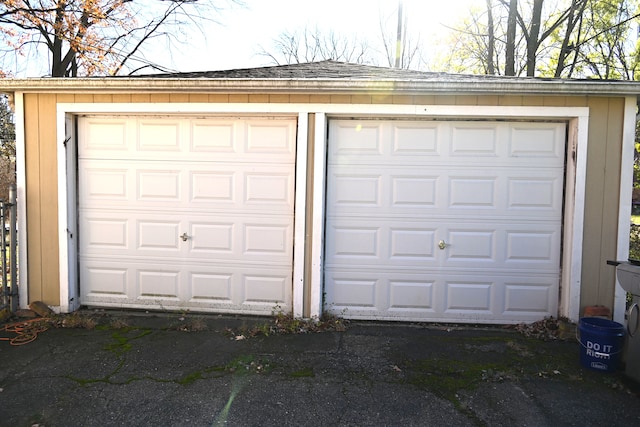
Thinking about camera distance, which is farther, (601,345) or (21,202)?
(21,202)

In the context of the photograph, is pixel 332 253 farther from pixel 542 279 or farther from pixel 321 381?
pixel 542 279

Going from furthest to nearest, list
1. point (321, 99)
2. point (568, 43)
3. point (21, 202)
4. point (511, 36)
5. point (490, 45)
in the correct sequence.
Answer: point (490, 45)
point (568, 43)
point (511, 36)
point (21, 202)
point (321, 99)

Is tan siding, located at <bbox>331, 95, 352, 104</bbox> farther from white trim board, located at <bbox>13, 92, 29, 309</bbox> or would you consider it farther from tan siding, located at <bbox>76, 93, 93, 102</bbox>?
white trim board, located at <bbox>13, 92, 29, 309</bbox>

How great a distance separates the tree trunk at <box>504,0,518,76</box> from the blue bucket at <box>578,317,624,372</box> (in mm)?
12665

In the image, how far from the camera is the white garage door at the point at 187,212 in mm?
5090

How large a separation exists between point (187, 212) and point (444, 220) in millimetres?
3002

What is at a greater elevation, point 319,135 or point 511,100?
point 511,100

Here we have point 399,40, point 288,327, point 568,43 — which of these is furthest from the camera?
point 399,40

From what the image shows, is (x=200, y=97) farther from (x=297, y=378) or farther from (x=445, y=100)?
(x=297, y=378)

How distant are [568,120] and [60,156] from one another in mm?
5762

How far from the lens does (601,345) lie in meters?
3.73

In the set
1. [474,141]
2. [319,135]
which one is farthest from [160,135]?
[474,141]

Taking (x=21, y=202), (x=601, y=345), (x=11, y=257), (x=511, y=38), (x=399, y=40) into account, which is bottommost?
(x=601, y=345)

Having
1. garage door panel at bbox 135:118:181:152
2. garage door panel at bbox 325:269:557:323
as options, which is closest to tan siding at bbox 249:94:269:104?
garage door panel at bbox 135:118:181:152
